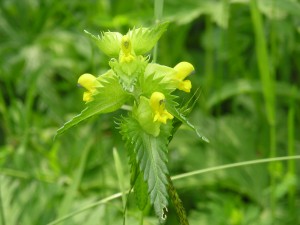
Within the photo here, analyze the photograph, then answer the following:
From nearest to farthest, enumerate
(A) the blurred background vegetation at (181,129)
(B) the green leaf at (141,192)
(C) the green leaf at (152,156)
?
(C) the green leaf at (152,156), (B) the green leaf at (141,192), (A) the blurred background vegetation at (181,129)

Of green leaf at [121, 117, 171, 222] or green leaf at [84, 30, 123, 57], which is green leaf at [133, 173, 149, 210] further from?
green leaf at [84, 30, 123, 57]

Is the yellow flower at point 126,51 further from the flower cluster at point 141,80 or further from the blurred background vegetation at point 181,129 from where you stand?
the blurred background vegetation at point 181,129

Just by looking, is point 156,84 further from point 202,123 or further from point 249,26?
point 249,26

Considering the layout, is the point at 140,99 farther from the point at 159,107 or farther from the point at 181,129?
the point at 181,129

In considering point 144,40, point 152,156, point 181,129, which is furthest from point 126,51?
point 181,129

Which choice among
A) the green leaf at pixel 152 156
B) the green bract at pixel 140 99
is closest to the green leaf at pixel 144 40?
the green bract at pixel 140 99

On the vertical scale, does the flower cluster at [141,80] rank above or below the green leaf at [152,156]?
above

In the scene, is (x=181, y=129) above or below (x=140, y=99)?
below
